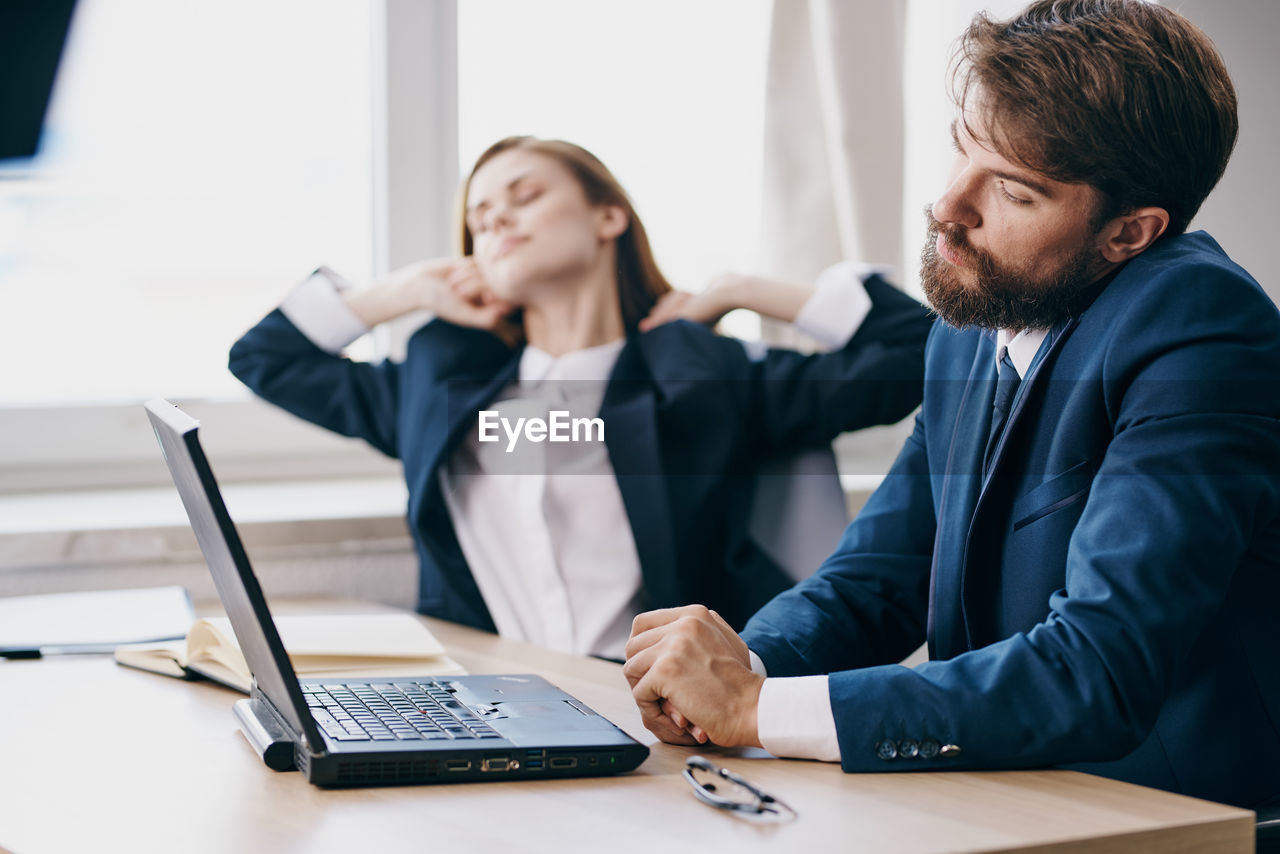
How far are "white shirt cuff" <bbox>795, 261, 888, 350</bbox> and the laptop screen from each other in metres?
1.05

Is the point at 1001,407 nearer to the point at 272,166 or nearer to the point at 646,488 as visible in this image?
the point at 646,488

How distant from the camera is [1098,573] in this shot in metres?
0.91

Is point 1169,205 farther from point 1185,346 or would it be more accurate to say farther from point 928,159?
point 928,159

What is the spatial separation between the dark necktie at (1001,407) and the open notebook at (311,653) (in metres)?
0.56

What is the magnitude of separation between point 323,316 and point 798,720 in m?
1.18

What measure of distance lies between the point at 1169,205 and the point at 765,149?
1136 millimetres

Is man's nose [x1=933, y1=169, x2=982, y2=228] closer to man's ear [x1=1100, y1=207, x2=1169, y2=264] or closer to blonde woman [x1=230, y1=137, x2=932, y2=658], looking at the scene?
man's ear [x1=1100, y1=207, x2=1169, y2=264]

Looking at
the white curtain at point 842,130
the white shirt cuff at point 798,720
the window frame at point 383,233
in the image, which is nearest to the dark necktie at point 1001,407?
the white shirt cuff at point 798,720

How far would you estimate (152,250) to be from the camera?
2.09m

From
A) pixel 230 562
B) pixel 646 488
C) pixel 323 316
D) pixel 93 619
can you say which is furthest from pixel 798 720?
pixel 323 316

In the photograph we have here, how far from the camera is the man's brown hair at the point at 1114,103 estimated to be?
1.06 meters

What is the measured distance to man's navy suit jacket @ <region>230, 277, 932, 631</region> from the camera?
5.46 feet

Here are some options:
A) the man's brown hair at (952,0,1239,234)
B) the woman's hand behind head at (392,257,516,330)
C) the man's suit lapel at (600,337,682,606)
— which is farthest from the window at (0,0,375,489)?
the man's brown hair at (952,0,1239,234)

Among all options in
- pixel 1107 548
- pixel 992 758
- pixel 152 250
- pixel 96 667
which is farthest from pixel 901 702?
pixel 152 250
